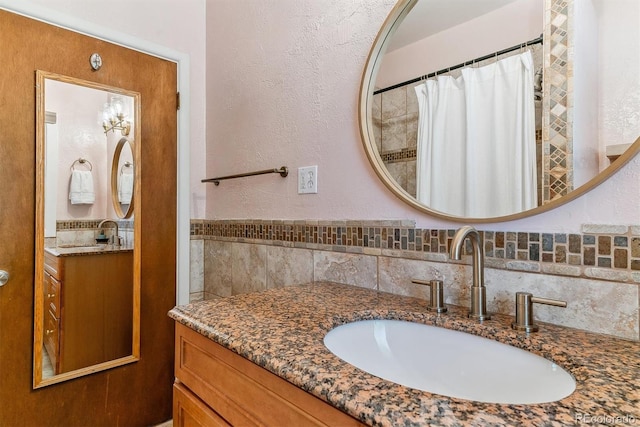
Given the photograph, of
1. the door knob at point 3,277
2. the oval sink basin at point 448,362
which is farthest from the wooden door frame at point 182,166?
the oval sink basin at point 448,362

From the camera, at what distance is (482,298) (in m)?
0.83

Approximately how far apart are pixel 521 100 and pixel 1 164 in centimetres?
185

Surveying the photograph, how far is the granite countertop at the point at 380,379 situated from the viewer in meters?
0.44

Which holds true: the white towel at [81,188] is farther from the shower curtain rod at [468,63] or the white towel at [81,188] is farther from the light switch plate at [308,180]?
the shower curtain rod at [468,63]

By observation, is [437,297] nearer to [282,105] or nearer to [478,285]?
[478,285]

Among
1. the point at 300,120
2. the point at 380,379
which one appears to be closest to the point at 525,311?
the point at 380,379

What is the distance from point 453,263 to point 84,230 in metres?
1.58

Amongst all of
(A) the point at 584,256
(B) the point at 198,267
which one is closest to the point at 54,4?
(B) the point at 198,267

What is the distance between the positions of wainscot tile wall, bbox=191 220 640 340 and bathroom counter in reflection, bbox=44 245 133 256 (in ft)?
1.70

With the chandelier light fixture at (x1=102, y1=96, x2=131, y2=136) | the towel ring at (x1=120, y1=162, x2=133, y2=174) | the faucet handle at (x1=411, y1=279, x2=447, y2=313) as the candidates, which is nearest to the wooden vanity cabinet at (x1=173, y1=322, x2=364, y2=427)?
the faucet handle at (x1=411, y1=279, x2=447, y2=313)

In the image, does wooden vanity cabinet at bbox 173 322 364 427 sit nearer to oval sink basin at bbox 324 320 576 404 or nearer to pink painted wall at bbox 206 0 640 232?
oval sink basin at bbox 324 320 576 404

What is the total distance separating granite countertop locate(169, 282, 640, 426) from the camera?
0.44 m

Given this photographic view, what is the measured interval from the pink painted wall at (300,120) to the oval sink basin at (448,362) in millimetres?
316

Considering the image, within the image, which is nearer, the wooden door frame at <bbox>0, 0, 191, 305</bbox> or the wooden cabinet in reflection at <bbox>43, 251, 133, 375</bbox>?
the wooden cabinet in reflection at <bbox>43, 251, 133, 375</bbox>
